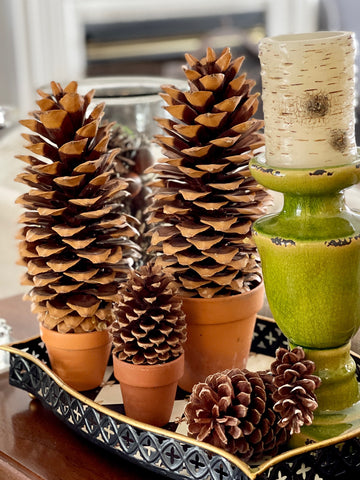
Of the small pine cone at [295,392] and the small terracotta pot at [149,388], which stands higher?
the small pine cone at [295,392]

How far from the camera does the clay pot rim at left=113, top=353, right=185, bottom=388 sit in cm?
58

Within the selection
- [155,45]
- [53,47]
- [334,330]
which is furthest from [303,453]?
[155,45]

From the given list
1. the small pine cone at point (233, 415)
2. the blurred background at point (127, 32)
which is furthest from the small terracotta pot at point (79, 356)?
the blurred background at point (127, 32)

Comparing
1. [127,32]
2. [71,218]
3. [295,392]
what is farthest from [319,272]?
[127,32]

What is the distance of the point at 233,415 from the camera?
0.51m

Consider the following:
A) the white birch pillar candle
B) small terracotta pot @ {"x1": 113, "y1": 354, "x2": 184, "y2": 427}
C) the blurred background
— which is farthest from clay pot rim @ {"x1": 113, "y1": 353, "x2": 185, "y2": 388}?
the blurred background

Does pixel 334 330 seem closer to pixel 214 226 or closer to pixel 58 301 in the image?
pixel 214 226

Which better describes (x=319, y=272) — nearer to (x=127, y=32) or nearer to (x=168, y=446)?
(x=168, y=446)

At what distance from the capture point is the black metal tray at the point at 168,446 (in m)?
0.49

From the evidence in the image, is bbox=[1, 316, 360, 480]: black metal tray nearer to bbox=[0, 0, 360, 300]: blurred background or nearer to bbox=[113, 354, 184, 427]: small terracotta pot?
bbox=[113, 354, 184, 427]: small terracotta pot

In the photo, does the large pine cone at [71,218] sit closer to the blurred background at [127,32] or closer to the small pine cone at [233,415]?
the small pine cone at [233,415]

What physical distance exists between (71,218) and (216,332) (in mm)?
165

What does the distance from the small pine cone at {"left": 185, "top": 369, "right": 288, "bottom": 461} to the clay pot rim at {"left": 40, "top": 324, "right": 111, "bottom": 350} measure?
17cm

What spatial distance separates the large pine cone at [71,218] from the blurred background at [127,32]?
2028 mm
